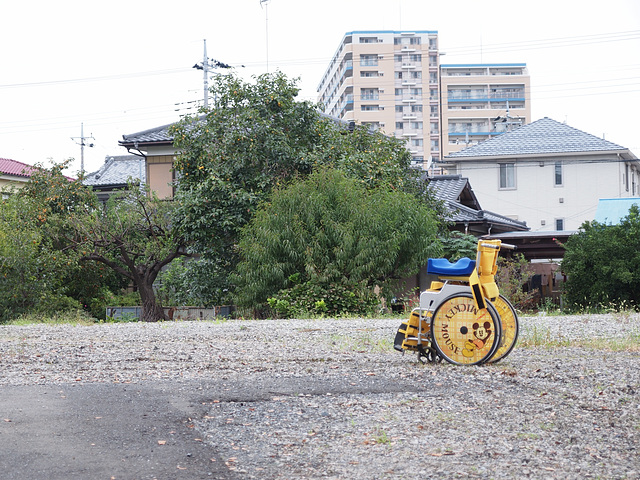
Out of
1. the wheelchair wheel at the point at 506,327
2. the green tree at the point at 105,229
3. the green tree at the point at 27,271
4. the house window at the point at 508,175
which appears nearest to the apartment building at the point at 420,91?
the house window at the point at 508,175

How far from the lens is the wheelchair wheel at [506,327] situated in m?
6.52

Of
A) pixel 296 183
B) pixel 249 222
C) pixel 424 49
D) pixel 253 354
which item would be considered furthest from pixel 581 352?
pixel 424 49

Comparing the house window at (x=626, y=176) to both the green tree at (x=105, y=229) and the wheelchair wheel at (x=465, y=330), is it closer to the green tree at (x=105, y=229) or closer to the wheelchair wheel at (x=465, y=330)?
the green tree at (x=105, y=229)

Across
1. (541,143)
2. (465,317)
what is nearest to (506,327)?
(465,317)

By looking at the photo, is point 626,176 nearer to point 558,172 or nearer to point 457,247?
point 558,172

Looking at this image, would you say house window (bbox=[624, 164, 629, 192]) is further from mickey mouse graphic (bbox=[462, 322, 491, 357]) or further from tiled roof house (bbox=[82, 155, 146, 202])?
mickey mouse graphic (bbox=[462, 322, 491, 357])

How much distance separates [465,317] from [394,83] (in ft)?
266

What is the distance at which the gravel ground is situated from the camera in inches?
143

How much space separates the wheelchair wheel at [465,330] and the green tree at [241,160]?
11.1 m

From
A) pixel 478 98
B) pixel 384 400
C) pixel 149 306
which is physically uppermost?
pixel 478 98

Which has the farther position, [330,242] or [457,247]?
[457,247]

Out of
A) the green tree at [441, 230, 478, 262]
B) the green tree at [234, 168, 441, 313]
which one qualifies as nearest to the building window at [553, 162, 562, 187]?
the green tree at [441, 230, 478, 262]

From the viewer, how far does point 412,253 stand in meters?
16.1

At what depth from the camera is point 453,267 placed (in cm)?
641
